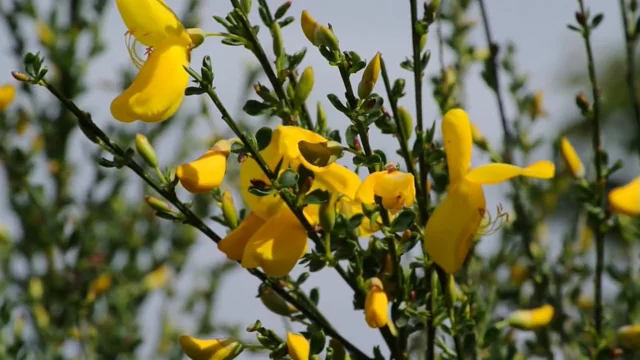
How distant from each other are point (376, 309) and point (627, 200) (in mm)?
259

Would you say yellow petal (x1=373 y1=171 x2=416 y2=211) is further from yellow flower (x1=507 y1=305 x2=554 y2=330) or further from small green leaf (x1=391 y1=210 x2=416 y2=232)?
yellow flower (x1=507 y1=305 x2=554 y2=330)

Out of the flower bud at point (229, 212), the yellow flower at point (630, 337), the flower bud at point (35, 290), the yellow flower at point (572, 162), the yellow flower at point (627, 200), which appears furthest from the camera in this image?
the flower bud at point (35, 290)

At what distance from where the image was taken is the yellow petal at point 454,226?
99 cm

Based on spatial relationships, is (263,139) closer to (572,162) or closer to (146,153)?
(146,153)

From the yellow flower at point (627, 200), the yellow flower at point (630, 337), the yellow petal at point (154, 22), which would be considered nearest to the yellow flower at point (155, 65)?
the yellow petal at point (154, 22)

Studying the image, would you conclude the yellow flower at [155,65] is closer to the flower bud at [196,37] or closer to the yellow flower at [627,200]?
the flower bud at [196,37]

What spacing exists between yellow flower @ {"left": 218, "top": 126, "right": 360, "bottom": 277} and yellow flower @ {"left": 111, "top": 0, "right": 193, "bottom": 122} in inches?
4.4

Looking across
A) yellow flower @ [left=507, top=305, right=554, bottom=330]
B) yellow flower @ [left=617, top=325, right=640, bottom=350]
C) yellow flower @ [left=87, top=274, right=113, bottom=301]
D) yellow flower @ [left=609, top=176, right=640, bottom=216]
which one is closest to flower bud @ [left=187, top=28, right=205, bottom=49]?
yellow flower @ [left=609, top=176, right=640, bottom=216]

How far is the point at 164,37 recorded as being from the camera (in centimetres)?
105

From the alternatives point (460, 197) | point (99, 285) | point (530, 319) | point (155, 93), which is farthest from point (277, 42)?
point (99, 285)

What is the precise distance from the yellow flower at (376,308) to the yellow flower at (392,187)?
0.09m

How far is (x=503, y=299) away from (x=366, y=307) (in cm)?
86

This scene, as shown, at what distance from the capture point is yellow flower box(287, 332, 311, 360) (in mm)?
965

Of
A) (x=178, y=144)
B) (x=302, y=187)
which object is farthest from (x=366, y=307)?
(x=178, y=144)
